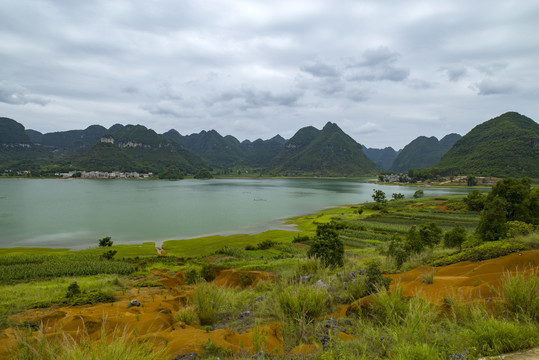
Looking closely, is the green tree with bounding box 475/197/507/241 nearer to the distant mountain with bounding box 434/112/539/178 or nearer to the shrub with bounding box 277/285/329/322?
the shrub with bounding box 277/285/329/322

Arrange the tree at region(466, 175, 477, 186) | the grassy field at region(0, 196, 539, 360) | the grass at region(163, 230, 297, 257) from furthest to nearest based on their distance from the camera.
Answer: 1. the tree at region(466, 175, 477, 186)
2. the grass at region(163, 230, 297, 257)
3. the grassy field at region(0, 196, 539, 360)

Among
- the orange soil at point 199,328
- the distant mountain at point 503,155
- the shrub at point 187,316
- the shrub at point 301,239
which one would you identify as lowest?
the shrub at point 301,239

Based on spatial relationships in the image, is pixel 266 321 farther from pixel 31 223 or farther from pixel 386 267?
pixel 31 223

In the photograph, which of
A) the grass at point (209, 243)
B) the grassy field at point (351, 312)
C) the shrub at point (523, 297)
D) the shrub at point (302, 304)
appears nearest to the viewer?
the grassy field at point (351, 312)

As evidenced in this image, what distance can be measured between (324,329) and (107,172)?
228706 millimetres

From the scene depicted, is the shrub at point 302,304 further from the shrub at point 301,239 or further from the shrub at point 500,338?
the shrub at point 301,239

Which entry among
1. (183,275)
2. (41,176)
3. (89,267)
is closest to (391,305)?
(183,275)

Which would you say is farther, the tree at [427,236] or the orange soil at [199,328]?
the tree at [427,236]

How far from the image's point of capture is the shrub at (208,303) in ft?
22.2

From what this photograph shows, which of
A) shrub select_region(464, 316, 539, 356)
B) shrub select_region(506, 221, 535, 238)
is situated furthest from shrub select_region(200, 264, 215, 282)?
shrub select_region(506, 221, 535, 238)

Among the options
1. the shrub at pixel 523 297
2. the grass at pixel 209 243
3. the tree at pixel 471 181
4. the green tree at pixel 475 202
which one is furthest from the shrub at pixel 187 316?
the tree at pixel 471 181

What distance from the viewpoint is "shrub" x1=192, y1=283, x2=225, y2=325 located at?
6770 millimetres

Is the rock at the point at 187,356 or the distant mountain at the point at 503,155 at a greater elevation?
the distant mountain at the point at 503,155

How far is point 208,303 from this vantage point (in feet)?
22.7
